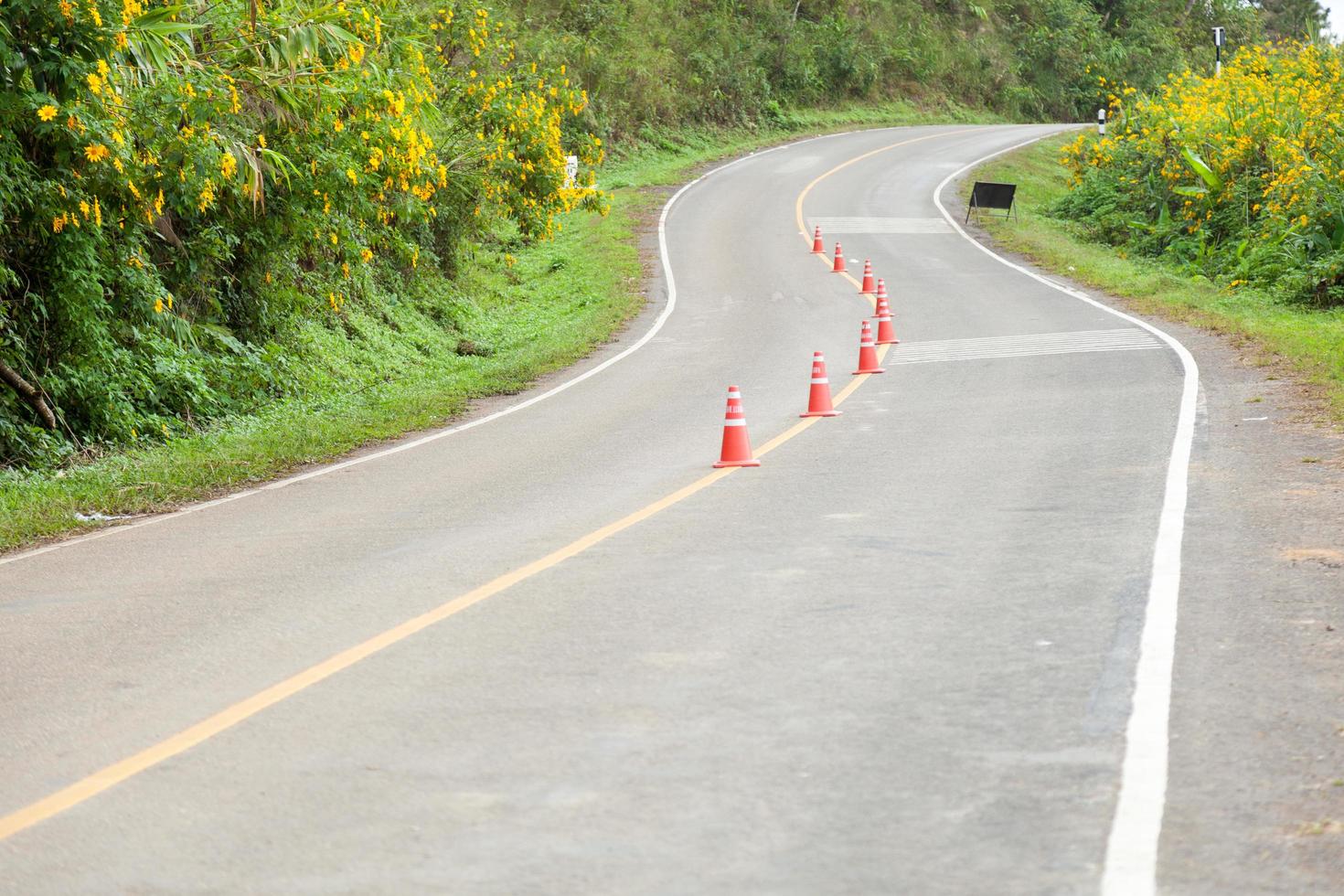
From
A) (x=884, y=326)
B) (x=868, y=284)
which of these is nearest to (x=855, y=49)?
(x=868, y=284)

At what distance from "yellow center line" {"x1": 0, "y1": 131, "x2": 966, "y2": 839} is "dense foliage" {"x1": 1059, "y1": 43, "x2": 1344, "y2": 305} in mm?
17724

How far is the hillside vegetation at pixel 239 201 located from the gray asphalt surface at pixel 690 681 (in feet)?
12.1

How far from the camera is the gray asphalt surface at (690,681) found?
14.2 ft

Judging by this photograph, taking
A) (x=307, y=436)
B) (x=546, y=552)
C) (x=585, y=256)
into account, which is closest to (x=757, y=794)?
(x=546, y=552)

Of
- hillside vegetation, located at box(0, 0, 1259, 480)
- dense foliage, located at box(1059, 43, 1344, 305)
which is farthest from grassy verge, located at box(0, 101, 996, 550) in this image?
dense foliage, located at box(1059, 43, 1344, 305)

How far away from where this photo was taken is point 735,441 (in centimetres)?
1164

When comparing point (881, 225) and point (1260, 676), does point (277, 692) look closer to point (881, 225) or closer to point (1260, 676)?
point (1260, 676)

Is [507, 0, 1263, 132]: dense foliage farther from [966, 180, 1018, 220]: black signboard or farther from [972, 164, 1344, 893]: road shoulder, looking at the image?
[972, 164, 1344, 893]: road shoulder

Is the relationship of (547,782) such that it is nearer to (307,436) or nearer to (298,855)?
(298,855)

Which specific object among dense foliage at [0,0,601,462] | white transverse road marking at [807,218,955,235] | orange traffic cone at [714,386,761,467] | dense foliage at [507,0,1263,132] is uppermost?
dense foliage at [507,0,1263,132]

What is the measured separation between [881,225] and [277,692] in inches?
1285

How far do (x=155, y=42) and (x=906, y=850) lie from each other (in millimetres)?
11909

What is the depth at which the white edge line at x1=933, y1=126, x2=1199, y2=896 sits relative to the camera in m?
4.07

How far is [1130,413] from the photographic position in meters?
13.3
